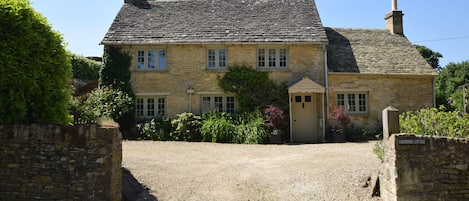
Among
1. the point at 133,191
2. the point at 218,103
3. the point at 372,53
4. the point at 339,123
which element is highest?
the point at 372,53

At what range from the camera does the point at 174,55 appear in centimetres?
1861

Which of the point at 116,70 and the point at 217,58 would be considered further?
the point at 217,58

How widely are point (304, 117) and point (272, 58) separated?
3505 millimetres

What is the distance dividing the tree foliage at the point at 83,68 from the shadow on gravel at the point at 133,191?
54.2ft

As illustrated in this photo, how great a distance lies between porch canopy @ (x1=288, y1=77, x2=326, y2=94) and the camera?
17297mm

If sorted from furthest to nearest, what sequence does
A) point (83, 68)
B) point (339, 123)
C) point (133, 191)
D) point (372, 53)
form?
point (83, 68) → point (372, 53) → point (339, 123) → point (133, 191)

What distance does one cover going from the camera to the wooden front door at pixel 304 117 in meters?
18.0

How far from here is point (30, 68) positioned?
751cm

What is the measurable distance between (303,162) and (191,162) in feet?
11.0

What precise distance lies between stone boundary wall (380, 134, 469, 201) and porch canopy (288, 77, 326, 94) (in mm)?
10232

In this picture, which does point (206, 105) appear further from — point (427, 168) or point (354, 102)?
point (427, 168)

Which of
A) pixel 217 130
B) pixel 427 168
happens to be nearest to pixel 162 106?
pixel 217 130

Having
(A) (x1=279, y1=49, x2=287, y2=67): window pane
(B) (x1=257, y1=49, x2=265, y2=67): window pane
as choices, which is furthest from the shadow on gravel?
(A) (x1=279, y1=49, x2=287, y2=67): window pane

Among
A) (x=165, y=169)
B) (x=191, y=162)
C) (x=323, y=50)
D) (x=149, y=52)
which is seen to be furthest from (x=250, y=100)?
(x=165, y=169)
